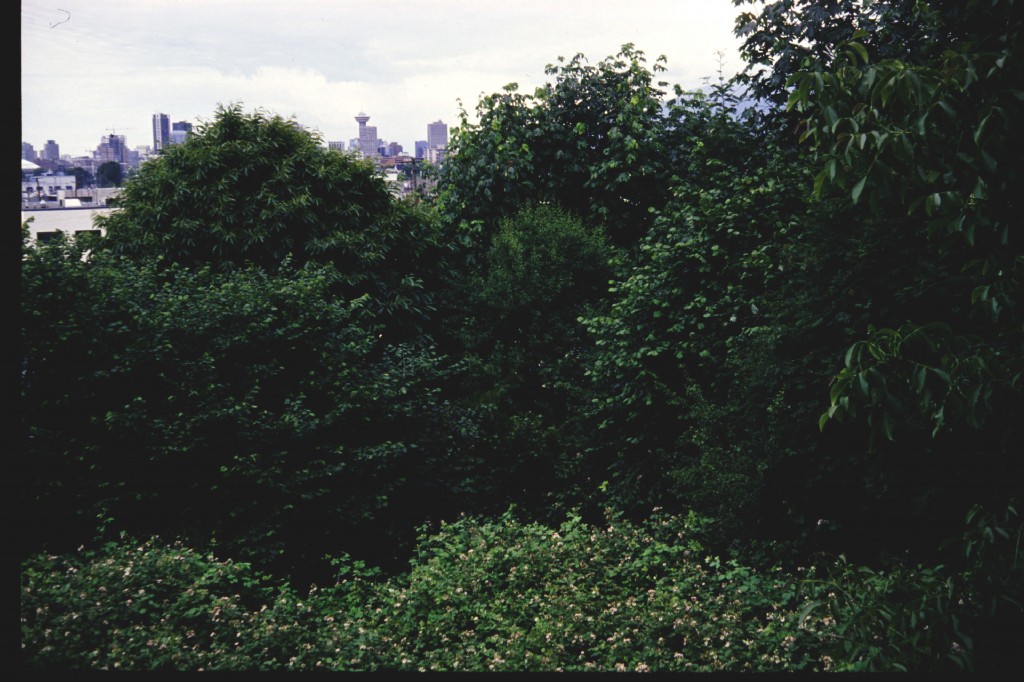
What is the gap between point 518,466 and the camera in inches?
496

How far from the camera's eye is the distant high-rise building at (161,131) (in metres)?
13.8

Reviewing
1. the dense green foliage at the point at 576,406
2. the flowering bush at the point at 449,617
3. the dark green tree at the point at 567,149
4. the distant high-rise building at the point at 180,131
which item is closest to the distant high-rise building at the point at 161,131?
the distant high-rise building at the point at 180,131

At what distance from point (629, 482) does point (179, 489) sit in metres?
5.91

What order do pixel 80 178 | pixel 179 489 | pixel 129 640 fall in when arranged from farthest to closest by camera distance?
pixel 80 178
pixel 179 489
pixel 129 640

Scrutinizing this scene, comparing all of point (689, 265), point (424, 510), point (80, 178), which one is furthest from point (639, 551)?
point (80, 178)

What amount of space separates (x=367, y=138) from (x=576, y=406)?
26.7ft

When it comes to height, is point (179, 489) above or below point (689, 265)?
below

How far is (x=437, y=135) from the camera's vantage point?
20.5 m

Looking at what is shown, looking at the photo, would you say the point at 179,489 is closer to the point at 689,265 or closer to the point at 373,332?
the point at 373,332

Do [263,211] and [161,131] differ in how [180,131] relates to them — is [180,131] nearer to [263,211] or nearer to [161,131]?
[161,131]

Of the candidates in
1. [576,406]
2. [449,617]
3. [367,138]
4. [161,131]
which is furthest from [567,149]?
[449,617]

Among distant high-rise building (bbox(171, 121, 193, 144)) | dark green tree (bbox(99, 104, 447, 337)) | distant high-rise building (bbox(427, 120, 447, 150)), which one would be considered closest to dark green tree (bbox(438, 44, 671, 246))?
distant high-rise building (bbox(427, 120, 447, 150))

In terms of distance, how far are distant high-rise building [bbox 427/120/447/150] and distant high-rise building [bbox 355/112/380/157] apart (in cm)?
151

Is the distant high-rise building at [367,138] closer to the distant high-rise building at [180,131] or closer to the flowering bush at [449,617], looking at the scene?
the distant high-rise building at [180,131]
